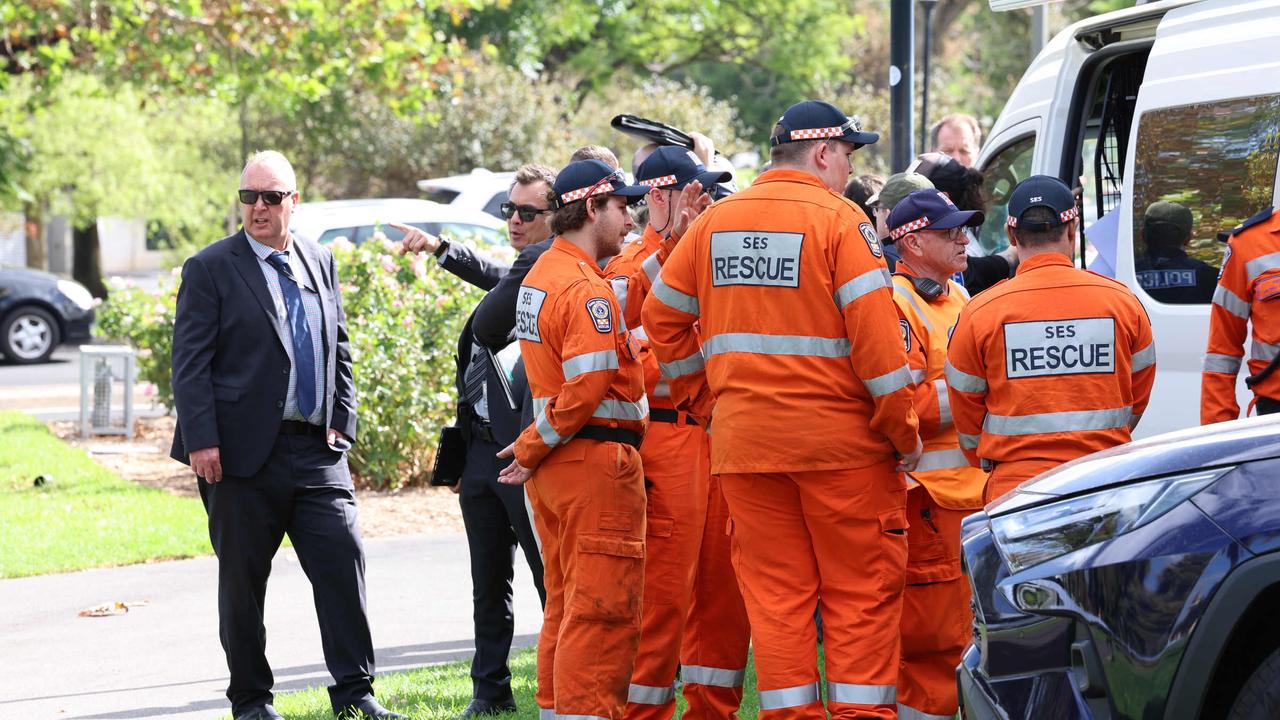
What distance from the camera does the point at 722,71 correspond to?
4500cm

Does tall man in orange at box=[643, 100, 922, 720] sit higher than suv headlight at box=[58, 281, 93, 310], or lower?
lower

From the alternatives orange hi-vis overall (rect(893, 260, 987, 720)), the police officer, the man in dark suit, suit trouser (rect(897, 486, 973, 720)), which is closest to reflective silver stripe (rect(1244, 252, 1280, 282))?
the police officer

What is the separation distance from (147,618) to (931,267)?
4961 mm

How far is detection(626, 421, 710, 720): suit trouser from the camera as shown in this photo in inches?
Result: 203

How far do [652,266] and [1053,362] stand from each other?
141cm

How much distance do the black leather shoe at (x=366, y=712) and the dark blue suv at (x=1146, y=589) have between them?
Answer: 2.89m

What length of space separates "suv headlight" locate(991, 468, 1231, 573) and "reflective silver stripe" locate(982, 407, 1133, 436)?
104 centimetres

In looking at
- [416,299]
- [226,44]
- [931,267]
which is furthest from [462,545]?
[226,44]

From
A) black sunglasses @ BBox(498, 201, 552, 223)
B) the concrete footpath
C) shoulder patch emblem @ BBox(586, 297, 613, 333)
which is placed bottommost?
the concrete footpath

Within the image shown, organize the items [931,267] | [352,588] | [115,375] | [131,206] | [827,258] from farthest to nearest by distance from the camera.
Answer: [131,206] → [115,375] → [352,588] → [931,267] → [827,258]

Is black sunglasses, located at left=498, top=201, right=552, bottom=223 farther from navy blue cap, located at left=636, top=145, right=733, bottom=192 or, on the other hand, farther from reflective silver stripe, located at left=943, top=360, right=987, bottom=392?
reflective silver stripe, located at left=943, top=360, right=987, bottom=392

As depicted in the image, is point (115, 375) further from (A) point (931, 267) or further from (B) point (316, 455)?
(A) point (931, 267)

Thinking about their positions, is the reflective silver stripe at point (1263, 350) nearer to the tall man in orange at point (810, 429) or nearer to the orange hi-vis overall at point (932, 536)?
the orange hi-vis overall at point (932, 536)

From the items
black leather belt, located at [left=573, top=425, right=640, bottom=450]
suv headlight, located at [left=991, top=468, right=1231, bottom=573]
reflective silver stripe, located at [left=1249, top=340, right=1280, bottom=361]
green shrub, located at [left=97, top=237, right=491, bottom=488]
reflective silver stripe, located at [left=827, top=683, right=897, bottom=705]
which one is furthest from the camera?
green shrub, located at [left=97, top=237, right=491, bottom=488]
